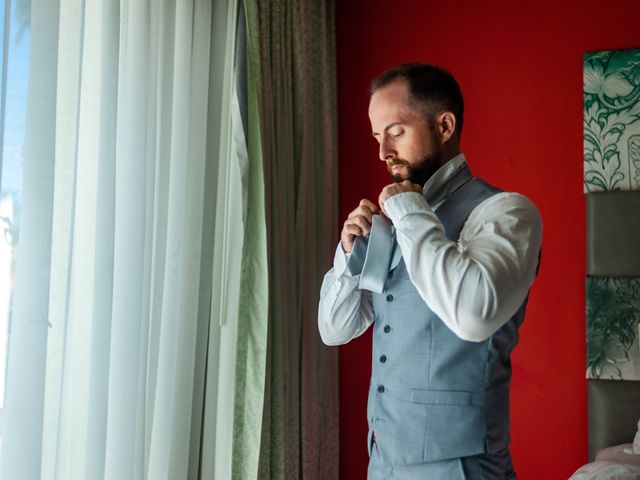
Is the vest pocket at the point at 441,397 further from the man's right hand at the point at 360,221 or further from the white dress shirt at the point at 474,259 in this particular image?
the man's right hand at the point at 360,221

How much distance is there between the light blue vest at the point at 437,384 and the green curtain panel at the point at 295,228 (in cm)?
115

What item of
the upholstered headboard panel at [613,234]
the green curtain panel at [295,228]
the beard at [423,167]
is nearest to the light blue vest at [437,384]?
the beard at [423,167]

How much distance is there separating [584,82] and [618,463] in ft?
5.18

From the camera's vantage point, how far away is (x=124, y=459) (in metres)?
2.00

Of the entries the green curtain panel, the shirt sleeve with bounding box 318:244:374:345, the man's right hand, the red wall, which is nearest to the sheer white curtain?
the green curtain panel

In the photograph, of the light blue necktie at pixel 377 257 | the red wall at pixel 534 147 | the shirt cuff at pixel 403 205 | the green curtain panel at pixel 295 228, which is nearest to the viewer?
the shirt cuff at pixel 403 205

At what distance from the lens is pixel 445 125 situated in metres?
1.68

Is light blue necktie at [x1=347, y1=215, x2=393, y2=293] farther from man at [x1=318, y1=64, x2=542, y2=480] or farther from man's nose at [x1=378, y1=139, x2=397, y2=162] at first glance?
man's nose at [x1=378, y1=139, x2=397, y2=162]

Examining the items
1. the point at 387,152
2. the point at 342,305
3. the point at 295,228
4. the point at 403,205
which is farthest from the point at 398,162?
the point at 295,228

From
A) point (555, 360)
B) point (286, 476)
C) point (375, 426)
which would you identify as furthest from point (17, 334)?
point (555, 360)

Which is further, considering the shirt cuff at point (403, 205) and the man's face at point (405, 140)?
the man's face at point (405, 140)

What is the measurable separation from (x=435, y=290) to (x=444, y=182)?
381mm

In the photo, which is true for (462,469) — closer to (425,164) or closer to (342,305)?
(342,305)

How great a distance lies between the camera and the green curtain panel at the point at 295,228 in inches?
106
